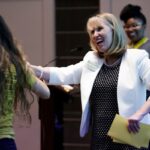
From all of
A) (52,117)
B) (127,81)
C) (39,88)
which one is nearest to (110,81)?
(127,81)

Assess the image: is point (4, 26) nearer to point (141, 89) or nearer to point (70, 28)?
point (141, 89)

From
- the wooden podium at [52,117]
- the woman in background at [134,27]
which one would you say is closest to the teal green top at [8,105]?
the woman in background at [134,27]

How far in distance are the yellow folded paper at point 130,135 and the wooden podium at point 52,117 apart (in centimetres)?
148

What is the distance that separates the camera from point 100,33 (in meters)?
2.43

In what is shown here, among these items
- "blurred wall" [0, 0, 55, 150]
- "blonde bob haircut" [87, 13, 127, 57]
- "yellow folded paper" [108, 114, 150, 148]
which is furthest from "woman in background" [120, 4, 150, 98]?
"blurred wall" [0, 0, 55, 150]

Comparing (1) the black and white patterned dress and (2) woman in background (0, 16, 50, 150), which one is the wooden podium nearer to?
(1) the black and white patterned dress

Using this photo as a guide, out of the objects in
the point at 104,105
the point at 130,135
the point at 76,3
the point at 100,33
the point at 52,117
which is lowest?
the point at 52,117

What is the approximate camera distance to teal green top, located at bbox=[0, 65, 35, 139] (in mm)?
1927

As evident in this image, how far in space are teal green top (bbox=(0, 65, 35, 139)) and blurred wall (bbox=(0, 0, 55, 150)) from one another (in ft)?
10.7

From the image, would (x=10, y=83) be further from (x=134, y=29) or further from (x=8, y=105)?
(x=134, y=29)

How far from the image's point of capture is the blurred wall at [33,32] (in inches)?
206

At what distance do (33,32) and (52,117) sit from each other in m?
1.68

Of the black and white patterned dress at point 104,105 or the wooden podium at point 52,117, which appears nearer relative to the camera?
the black and white patterned dress at point 104,105

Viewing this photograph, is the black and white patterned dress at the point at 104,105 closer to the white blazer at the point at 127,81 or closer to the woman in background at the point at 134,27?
the white blazer at the point at 127,81
